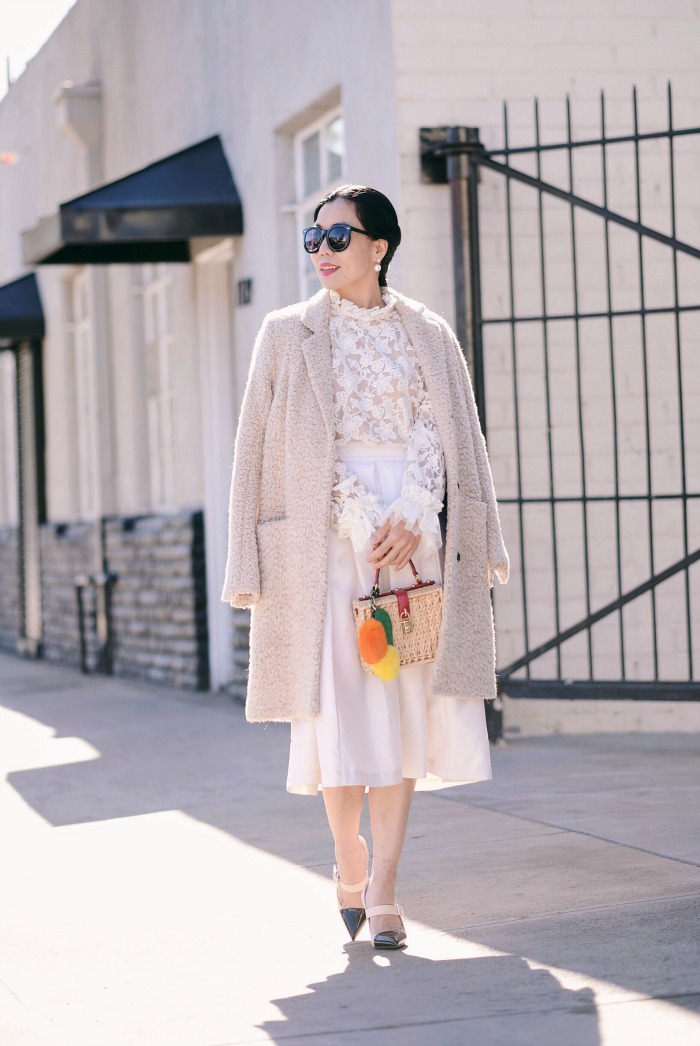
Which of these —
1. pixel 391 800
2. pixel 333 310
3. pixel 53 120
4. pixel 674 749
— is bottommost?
pixel 674 749

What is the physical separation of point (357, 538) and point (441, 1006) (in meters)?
1.17

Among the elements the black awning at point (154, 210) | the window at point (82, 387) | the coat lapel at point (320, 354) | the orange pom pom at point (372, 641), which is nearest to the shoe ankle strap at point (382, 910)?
the orange pom pom at point (372, 641)

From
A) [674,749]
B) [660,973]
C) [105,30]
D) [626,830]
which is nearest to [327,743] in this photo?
[660,973]

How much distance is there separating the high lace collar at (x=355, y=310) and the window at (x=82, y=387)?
933 centimetres

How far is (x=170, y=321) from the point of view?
11336mm

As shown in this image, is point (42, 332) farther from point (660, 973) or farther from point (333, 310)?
point (660, 973)

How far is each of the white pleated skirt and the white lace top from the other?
5 centimetres

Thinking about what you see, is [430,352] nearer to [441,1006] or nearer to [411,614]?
[411,614]

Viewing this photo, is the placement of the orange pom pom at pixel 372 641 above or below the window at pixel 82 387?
below

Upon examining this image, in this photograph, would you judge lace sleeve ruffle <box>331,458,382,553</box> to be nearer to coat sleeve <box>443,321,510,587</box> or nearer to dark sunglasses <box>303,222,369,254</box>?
coat sleeve <box>443,321,510,587</box>

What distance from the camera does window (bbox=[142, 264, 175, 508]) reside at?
11461mm

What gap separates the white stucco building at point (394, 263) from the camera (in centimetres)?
756

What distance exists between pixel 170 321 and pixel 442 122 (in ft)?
13.7

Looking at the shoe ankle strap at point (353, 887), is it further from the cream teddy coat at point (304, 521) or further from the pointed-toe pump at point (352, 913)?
the cream teddy coat at point (304, 521)
